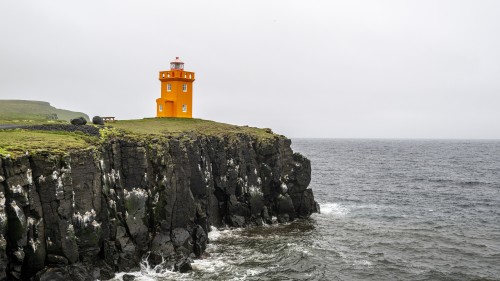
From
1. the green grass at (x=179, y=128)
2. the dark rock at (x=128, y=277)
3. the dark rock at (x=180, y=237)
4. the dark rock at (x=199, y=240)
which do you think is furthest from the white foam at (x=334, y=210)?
the dark rock at (x=128, y=277)

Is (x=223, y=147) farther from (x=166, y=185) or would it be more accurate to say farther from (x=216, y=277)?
(x=216, y=277)

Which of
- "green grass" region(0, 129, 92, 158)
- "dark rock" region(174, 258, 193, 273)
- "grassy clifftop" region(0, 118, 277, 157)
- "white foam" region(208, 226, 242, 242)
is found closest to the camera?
"green grass" region(0, 129, 92, 158)

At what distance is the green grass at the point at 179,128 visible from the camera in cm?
4934

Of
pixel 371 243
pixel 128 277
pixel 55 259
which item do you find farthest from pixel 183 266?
pixel 371 243

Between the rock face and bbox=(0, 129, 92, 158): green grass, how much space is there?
88cm

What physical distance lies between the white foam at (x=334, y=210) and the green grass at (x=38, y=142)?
4043 cm

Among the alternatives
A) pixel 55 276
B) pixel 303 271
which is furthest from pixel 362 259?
pixel 55 276

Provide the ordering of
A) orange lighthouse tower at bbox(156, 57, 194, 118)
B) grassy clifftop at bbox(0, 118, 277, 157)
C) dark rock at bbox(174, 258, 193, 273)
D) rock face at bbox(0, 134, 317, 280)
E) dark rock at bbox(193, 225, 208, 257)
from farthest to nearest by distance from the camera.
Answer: orange lighthouse tower at bbox(156, 57, 194, 118), dark rock at bbox(193, 225, 208, 257), dark rock at bbox(174, 258, 193, 273), grassy clifftop at bbox(0, 118, 277, 157), rock face at bbox(0, 134, 317, 280)

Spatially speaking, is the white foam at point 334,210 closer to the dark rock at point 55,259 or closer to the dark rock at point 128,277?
the dark rock at point 128,277

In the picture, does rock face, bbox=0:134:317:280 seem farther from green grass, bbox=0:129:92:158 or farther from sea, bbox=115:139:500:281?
sea, bbox=115:139:500:281

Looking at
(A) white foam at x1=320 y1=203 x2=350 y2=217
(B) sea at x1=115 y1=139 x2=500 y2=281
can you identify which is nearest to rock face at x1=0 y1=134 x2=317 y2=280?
(B) sea at x1=115 y1=139 x2=500 y2=281

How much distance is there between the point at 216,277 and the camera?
3688cm

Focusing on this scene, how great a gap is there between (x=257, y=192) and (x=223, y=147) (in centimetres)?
796

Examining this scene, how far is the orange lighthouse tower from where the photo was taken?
69.1 meters
